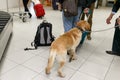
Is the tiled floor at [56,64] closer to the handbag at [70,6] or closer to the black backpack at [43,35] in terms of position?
the black backpack at [43,35]

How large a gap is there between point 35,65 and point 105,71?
3.12ft

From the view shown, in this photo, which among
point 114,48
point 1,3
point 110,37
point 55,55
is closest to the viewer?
point 55,55

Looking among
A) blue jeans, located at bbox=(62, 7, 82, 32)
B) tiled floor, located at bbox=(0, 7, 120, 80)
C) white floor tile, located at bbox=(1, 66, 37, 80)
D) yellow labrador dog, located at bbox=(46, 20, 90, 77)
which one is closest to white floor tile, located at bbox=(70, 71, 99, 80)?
tiled floor, located at bbox=(0, 7, 120, 80)

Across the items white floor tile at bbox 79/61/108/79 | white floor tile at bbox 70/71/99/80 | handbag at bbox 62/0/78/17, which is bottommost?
white floor tile at bbox 70/71/99/80

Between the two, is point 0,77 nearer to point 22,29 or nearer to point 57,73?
point 57,73

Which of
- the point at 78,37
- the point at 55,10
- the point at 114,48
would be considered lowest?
the point at 114,48

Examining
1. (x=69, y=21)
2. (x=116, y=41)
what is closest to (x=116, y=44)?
(x=116, y=41)

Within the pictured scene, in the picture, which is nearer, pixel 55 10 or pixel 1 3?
pixel 1 3

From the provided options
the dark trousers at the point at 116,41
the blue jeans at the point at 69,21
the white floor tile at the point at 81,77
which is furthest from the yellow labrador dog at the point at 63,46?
the dark trousers at the point at 116,41

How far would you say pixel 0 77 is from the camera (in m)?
1.85

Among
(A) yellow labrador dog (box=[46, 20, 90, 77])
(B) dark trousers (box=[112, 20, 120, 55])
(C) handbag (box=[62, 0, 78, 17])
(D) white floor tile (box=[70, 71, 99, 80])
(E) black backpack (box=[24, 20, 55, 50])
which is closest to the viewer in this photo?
(A) yellow labrador dog (box=[46, 20, 90, 77])

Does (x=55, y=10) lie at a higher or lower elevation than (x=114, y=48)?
higher

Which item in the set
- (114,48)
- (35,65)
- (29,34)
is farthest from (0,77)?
(114,48)

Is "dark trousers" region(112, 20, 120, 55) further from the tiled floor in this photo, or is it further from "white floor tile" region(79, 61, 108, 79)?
"white floor tile" region(79, 61, 108, 79)
